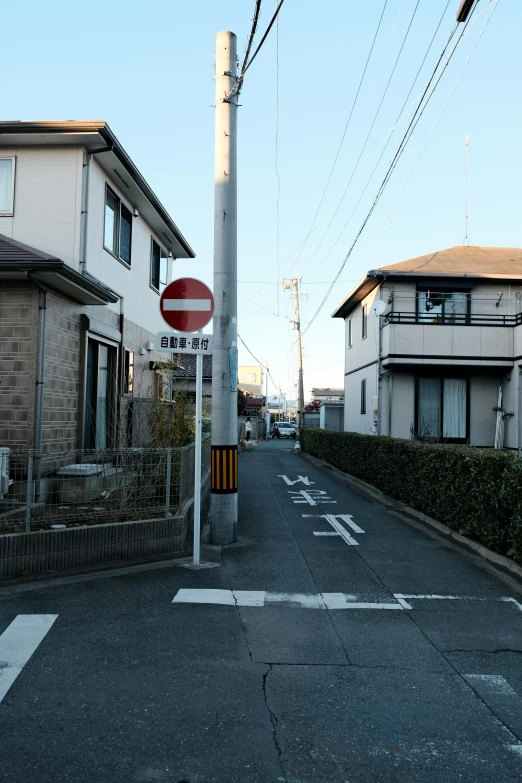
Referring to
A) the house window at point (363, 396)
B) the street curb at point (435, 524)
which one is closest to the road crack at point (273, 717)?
the street curb at point (435, 524)

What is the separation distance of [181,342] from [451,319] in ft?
46.2

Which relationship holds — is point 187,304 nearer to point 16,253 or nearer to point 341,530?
point 16,253

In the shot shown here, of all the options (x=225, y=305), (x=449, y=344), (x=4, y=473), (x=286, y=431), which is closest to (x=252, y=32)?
(x=225, y=305)

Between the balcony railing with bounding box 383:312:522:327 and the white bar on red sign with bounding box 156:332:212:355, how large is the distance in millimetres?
12591

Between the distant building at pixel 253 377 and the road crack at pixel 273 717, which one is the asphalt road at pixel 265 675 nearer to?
the road crack at pixel 273 717

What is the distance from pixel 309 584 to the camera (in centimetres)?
646

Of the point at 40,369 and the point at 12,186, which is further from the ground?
the point at 12,186

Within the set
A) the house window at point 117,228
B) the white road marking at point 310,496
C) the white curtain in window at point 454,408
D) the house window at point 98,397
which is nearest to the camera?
the house window at point 98,397

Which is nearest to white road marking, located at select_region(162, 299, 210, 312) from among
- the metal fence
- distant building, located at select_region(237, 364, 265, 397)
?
the metal fence

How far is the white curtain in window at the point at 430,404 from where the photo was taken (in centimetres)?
1981

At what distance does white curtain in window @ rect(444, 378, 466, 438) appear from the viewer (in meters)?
19.9

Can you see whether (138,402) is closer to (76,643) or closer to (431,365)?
(76,643)

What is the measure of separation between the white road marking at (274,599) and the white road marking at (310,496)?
651cm

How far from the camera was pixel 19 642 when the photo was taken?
468 centimetres
